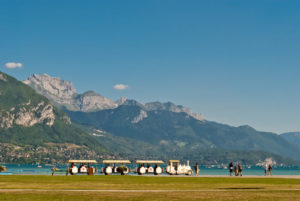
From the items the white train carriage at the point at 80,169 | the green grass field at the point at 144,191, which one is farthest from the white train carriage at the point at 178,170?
the green grass field at the point at 144,191

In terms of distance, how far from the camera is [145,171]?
4323 inches

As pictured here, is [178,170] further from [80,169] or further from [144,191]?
[144,191]

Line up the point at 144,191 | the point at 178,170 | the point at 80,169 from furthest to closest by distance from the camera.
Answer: the point at 178,170 → the point at 80,169 → the point at 144,191

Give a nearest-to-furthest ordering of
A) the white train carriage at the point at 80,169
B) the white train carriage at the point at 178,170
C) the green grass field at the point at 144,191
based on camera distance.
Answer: the green grass field at the point at 144,191 → the white train carriage at the point at 80,169 → the white train carriage at the point at 178,170

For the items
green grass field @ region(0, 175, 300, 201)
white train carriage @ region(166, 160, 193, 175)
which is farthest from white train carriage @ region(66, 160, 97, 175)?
green grass field @ region(0, 175, 300, 201)

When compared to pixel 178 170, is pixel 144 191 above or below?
below

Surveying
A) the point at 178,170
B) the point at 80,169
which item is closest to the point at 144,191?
the point at 80,169

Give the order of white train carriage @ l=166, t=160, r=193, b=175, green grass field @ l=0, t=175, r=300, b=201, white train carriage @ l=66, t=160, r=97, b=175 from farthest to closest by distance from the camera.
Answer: white train carriage @ l=166, t=160, r=193, b=175
white train carriage @ l=66, t=160, r=97, b=175
green grass field @ l=0, t=175, r=300, b=201

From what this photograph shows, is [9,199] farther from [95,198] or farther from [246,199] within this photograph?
[246,199]

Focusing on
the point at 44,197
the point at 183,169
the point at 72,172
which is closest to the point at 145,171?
the point at 183,169

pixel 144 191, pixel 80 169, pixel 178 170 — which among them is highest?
pixel 80 169

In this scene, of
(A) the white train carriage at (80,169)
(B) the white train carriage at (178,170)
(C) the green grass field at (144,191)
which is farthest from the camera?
(B) the white train carriage at (178,170)

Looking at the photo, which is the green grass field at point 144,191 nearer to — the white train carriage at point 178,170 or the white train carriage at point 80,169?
the white train carriage at point 80,169

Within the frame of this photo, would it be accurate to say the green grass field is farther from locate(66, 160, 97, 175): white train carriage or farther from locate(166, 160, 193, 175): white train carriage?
locate(166, 160, 193, 175): white train carriage
